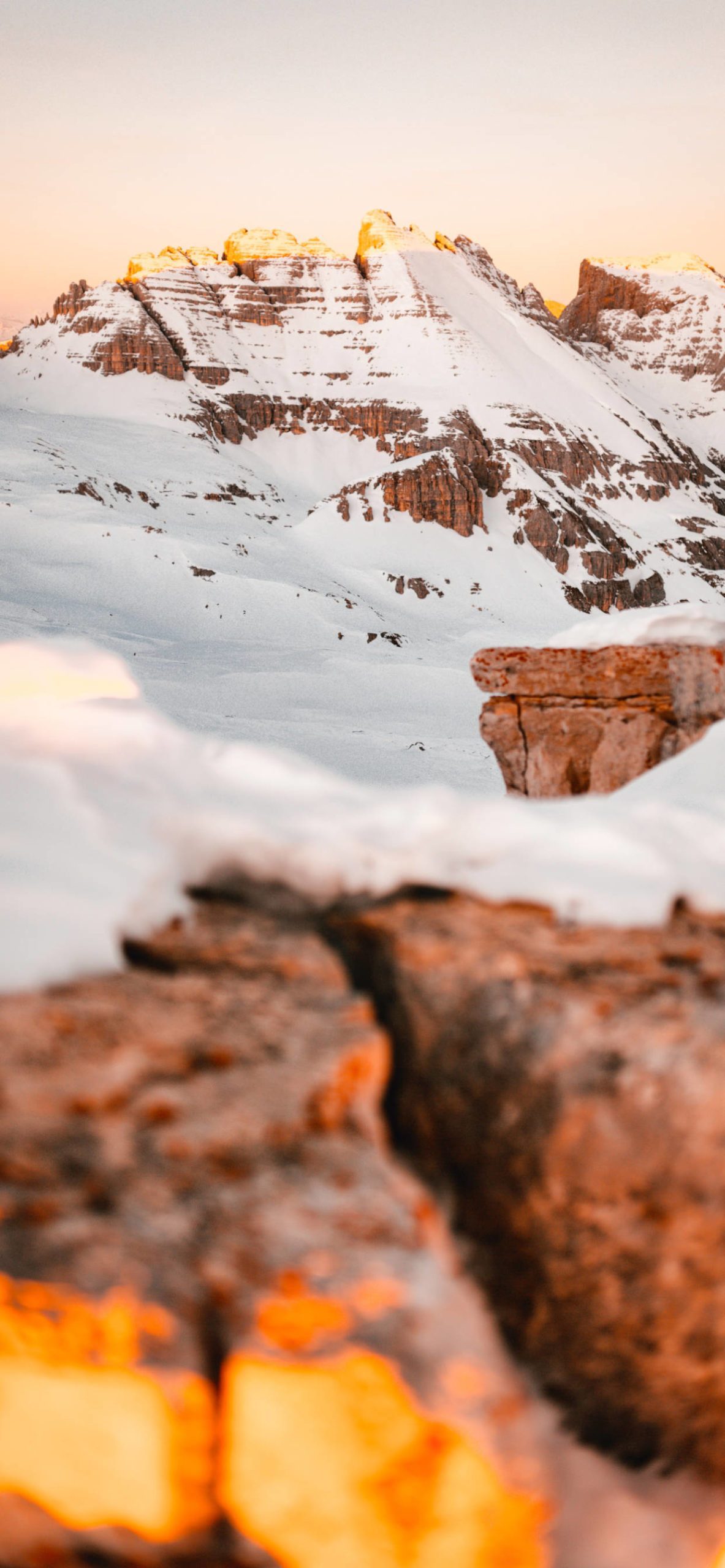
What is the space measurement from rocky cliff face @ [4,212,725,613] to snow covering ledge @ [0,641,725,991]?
30048 millimetres

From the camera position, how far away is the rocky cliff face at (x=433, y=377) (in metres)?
34.4

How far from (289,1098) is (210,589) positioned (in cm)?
2002

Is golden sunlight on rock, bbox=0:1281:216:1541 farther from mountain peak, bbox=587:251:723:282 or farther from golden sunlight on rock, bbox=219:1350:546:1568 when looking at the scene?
mountain peak, bbox=587:251:723:282

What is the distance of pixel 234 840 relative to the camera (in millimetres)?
1879

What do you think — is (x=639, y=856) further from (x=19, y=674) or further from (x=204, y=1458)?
(x=19, y=674)

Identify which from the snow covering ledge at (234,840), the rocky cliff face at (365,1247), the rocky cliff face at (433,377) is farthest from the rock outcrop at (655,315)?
the rocky cliff face at (365,1247)

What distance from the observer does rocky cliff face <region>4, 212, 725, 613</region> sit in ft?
113

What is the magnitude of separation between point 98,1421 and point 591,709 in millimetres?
4611

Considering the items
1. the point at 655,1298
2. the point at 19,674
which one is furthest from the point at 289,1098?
the point at 19,674

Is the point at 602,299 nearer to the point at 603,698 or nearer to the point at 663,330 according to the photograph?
the point at 663,330

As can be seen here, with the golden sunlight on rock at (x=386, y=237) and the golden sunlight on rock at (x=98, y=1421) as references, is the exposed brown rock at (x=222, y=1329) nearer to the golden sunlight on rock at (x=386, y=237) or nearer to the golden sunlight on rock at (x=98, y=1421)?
the golden sunlight on rock at (x=98, y=1421)

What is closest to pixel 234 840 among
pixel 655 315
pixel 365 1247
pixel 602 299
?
pixel 365 1247

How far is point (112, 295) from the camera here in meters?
49.0

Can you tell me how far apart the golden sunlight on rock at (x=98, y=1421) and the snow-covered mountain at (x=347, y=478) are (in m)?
7.60
